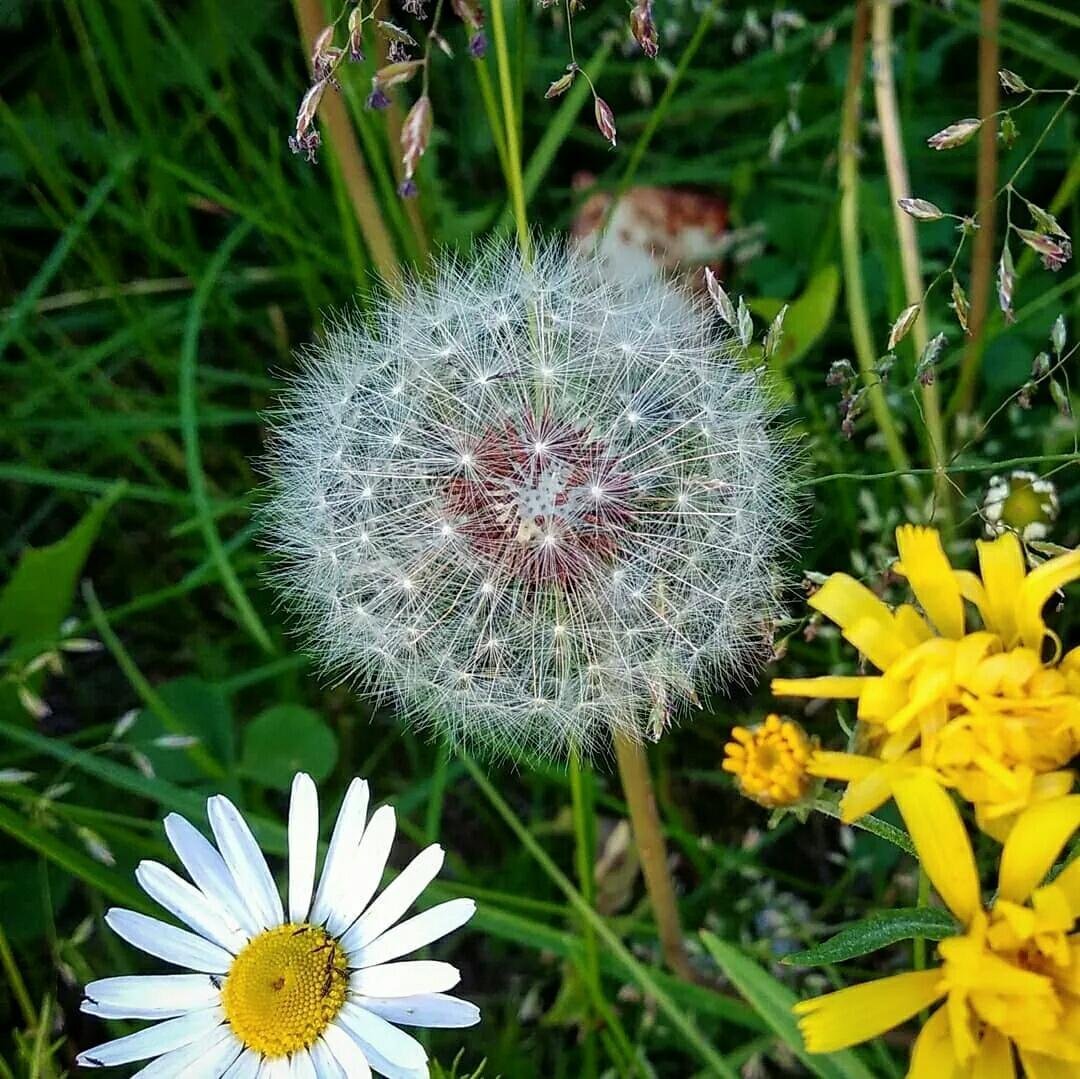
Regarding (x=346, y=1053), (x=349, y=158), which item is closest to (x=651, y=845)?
(x=346, y=1053)

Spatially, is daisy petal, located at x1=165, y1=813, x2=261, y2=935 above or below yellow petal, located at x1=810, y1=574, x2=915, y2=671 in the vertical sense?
below

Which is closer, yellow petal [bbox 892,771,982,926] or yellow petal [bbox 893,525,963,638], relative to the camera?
yellow petal [bbox 892,771,982,926]

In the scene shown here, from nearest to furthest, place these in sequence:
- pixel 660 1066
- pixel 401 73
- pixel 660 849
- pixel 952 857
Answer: pixel 952 857 → pixel 401 73 → pixel 660 849 → pixel 660 1066

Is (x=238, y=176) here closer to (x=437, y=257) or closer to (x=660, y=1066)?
(x=437, y=257)

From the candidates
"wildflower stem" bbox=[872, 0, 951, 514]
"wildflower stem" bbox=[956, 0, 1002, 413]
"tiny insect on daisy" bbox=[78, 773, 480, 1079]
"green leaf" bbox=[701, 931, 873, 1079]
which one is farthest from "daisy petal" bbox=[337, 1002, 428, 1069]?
"wildflower stem" bbox=[956, 0, 1002, 413]

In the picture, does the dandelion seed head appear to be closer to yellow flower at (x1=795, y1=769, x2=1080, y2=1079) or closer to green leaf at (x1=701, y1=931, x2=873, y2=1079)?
green leaf at (x1=701, y1=931, x2=873, y2=1079)

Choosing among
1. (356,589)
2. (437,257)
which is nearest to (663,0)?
(437,257)

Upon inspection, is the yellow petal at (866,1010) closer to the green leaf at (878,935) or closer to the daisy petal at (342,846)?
the green leaf at (878,935)
